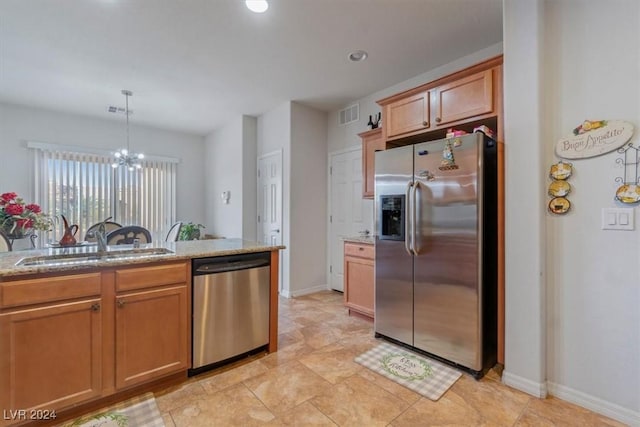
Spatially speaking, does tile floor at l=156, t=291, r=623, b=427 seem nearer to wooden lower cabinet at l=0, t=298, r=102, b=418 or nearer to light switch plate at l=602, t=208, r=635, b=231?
wooden lower cabinet at l=0, t=298, r=102, b=418

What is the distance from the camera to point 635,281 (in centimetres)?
169

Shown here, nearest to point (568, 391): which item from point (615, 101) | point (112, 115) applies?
point (615, 101)

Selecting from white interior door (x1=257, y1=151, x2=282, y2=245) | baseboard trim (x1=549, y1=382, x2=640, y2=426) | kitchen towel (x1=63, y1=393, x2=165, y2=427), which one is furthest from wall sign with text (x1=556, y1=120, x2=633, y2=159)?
white interior door (x1=257, y1=151, x2=282, y2=245)

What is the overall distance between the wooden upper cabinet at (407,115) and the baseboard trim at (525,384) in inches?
79.6

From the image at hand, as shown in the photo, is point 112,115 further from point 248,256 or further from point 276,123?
point 248,256

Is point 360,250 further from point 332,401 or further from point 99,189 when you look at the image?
point 99,189

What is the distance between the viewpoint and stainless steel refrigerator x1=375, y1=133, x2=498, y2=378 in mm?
2168

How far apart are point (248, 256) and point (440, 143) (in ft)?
5.77

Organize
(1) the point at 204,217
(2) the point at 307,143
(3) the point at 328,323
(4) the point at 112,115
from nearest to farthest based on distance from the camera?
(3) the point at 328,323
(2) the point at 307,143
(4) the point at 112,115
(1) the point at 204,217

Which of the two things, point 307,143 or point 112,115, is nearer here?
point 307,143

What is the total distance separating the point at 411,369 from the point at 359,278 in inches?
46.5

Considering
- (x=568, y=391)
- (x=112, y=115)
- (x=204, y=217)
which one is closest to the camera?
(x=568, y=391)

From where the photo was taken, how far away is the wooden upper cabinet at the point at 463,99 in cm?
229

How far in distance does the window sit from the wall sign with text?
5.90 metres
